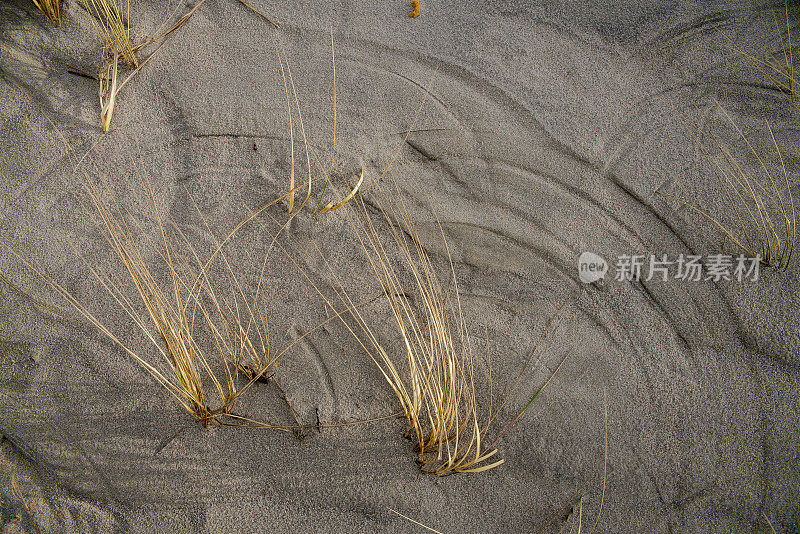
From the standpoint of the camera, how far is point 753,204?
1.97 metres

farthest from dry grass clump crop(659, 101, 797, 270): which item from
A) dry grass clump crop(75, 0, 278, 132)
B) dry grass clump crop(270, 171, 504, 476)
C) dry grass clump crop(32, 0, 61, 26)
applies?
dry grass clump crop(32, 0, 61, 26)

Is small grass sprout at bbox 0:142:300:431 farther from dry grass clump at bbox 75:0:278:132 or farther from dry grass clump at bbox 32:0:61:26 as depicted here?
dry grass clump at bbox 32:0:61:26

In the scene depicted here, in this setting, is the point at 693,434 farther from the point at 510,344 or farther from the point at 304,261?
the point at 304,261

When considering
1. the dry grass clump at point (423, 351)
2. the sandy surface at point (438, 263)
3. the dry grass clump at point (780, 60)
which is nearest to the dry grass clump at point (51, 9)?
the sandy surface at point (438, 263)

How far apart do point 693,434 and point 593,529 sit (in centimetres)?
44

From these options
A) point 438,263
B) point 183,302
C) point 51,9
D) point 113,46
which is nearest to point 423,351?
point 438,263

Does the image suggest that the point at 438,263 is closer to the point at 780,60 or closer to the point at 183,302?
the point at 183,302

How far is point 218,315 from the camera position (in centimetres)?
175

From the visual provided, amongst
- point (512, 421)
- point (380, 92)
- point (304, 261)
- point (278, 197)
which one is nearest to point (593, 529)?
point (512, 421)

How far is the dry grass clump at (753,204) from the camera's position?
1.91 metres

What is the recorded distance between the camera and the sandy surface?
1.59 metres

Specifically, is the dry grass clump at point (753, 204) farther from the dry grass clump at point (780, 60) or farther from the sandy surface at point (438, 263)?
the dry grass clump at point (780, 60)

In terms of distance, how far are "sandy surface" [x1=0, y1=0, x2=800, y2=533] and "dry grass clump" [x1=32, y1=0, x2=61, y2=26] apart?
0.07 meters

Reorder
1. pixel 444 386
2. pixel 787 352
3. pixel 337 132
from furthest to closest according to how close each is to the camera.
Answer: pixel 337 132 → pixel 787 352 → pixel 444 386
